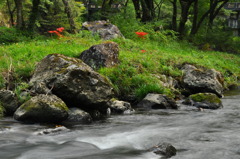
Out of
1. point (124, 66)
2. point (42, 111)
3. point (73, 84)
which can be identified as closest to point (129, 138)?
point (42, 111)

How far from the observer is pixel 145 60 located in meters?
12.3

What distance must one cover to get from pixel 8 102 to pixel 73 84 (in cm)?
164

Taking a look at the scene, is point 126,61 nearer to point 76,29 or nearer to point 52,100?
point 52,100

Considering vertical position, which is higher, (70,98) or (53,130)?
(70,98)

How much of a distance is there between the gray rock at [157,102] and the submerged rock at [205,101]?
2.51 feet

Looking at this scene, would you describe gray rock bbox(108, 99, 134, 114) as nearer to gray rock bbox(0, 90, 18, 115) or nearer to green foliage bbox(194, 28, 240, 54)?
gray rock bbox(0, 90, 18, 115)

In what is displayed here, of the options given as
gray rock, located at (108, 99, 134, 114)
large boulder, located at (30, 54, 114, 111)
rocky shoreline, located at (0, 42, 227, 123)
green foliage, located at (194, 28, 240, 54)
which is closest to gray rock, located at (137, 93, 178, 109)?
rocky shoreline, located at (0, 42, 227, 123)

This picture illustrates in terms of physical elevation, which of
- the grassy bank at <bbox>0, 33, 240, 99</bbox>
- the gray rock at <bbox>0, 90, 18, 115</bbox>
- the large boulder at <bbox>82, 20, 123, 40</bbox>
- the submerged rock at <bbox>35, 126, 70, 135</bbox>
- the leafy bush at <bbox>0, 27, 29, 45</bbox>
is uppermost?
the large boulder at <bbox>82, 20, 123, 40</bbox>

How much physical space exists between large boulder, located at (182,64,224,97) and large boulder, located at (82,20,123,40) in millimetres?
6614

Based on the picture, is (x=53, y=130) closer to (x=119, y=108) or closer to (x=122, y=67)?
(x=119, y=108)

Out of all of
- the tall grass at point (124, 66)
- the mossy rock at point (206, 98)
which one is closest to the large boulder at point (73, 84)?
the tall grass at point (124, 66)

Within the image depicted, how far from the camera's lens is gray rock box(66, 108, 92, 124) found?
7.23 meters

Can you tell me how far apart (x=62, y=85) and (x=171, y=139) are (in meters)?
3.09

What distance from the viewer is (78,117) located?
729 cm
